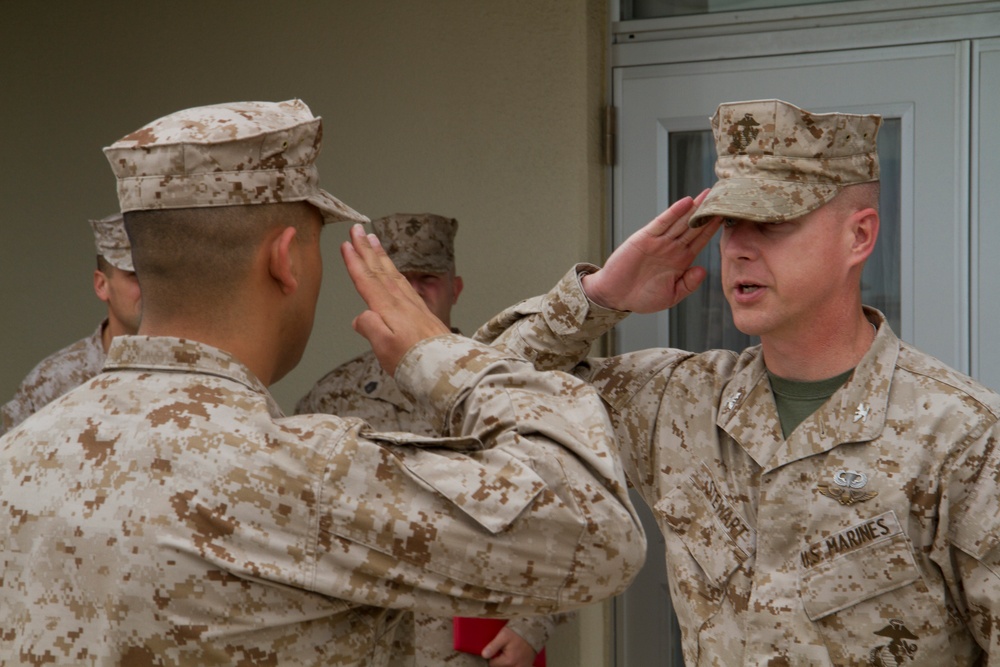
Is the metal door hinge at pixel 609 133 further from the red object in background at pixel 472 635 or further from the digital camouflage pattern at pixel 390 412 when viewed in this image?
the red object in background at pixel 472 635

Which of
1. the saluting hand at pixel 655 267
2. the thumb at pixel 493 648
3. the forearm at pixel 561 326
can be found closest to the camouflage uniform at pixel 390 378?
the thumb at pixel 493 648

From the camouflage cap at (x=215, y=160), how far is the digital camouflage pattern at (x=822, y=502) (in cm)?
81

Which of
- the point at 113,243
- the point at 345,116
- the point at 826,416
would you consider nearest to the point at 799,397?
the point at 826,416

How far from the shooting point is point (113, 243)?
10.8ft

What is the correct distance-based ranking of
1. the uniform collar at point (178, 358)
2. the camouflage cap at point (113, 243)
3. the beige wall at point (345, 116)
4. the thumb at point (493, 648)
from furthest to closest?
the beige wall at point (345, 116) → the camouflage cap at point (113, 243) → the thumb at point (493, 648) → the uniform collar at point (178, 358)

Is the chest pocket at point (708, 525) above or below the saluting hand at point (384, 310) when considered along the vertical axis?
below

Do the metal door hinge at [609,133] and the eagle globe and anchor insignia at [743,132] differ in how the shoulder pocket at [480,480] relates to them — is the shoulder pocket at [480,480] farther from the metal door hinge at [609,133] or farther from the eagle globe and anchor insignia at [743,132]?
the metal door hinge at [609,133]

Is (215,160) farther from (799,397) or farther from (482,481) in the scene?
(799,397)

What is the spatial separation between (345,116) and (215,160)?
2472mm

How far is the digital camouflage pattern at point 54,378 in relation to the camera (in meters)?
3.29

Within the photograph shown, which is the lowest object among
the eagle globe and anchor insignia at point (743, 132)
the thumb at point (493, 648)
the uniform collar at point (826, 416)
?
the thumb at point (493, 648)

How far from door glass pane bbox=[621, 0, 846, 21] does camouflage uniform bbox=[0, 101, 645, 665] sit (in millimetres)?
2345

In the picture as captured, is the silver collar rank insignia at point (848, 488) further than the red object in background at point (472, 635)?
No

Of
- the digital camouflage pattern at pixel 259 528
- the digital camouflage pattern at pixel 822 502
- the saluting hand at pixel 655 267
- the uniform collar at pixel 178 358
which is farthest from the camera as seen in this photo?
the saluting hand at pixel 655 267
